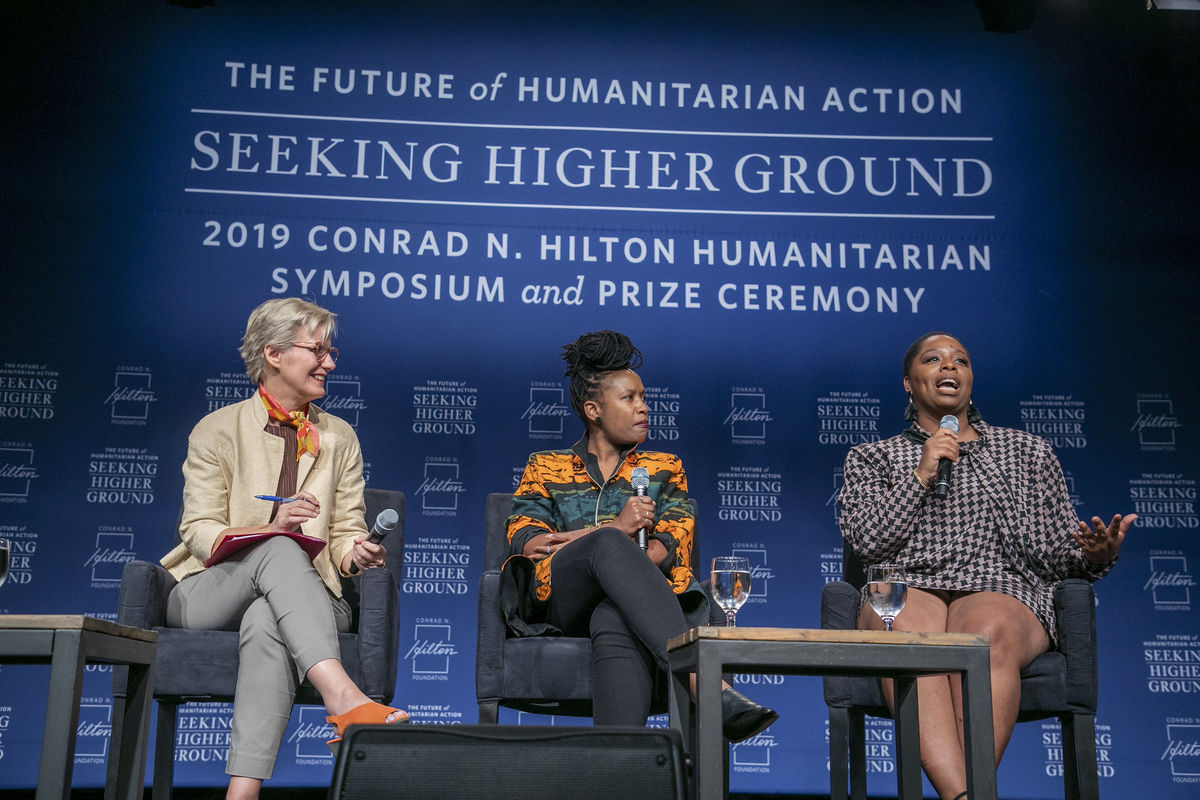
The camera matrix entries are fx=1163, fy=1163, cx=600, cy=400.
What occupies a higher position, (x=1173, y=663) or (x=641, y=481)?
(x=641, y=481)

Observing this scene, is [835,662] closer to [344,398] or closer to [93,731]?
[344,398]

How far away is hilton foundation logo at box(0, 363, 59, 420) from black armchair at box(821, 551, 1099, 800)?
254cm

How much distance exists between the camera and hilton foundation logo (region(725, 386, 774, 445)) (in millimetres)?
3848

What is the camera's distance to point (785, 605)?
12.2 feet

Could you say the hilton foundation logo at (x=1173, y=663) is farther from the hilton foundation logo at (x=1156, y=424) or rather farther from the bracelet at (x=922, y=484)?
the bracelet at (x=922, y=484)

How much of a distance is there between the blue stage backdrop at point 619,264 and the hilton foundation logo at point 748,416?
1 cm

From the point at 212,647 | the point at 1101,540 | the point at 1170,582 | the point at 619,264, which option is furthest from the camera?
the point at 619,264

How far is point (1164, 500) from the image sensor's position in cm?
378

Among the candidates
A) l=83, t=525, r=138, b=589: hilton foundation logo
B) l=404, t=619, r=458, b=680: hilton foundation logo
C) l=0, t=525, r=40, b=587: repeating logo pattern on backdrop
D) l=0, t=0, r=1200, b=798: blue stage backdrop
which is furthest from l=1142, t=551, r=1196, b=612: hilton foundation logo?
l=0, t=525, r=40, b=587: repeating logo pattern on backdrop

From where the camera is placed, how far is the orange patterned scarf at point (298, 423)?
Answer: 117 inches

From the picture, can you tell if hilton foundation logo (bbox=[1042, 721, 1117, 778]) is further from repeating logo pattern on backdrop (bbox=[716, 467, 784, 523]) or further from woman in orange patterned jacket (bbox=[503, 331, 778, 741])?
woman in orange patterned jacket (bbox=[503, 331, 778, 741])

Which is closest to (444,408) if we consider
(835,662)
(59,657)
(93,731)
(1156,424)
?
(93,731)

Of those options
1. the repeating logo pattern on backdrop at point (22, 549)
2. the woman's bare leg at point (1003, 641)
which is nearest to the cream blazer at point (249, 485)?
the repeating logo pattern on backdrop at point (22, 549)

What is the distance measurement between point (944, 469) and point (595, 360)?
97cm
